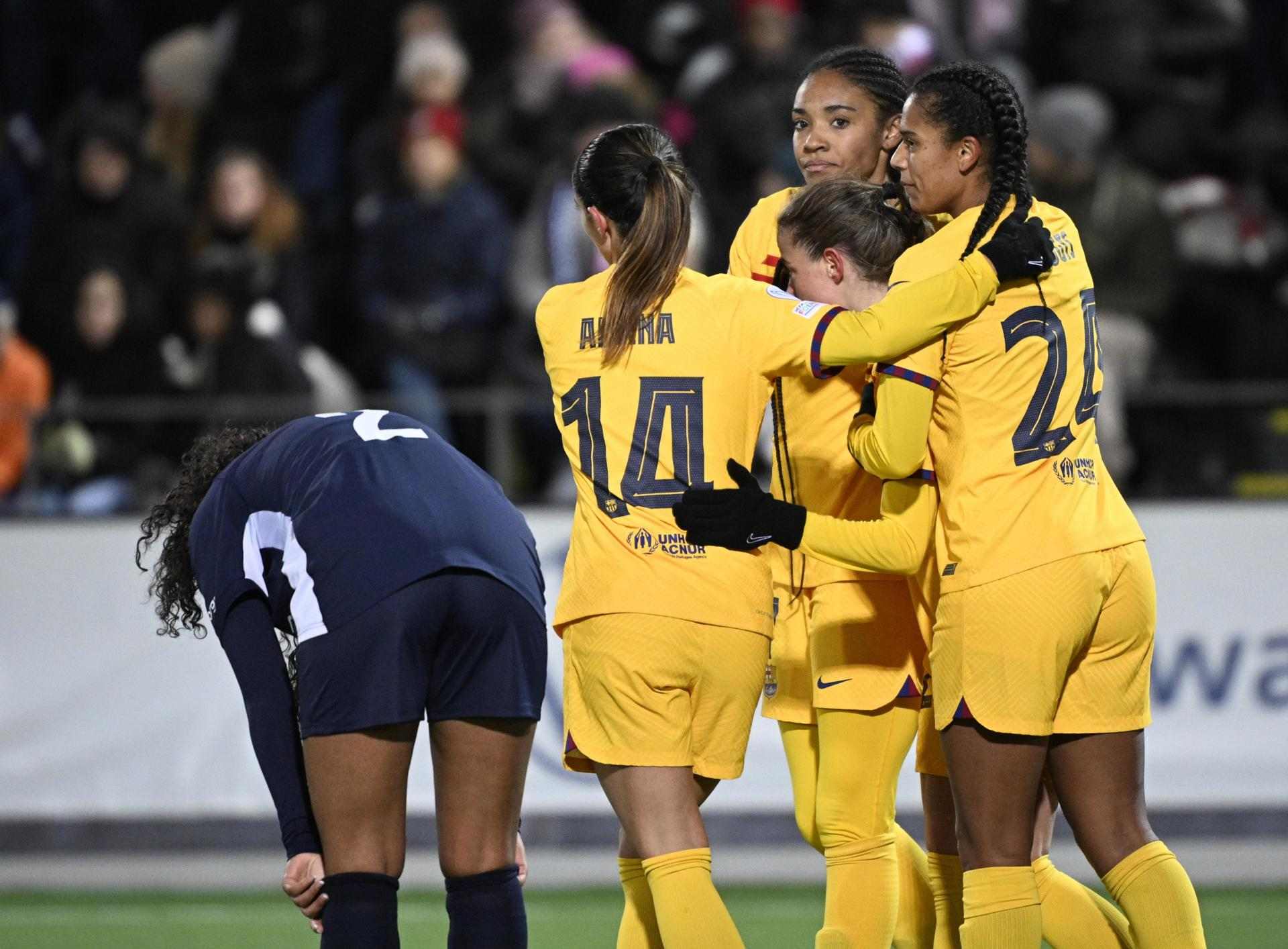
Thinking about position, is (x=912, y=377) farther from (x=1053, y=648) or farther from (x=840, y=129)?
(x=840, y=129)

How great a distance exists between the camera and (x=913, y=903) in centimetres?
461

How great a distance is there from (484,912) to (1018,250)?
1754 millimetres

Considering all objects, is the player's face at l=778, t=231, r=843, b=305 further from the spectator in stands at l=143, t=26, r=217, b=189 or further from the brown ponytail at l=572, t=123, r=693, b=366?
the spectator in stands at l=143, t=26, r=217, b=189

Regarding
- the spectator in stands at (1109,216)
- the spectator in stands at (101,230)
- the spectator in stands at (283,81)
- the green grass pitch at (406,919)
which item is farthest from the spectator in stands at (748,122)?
the green grass pitch at (406,919)

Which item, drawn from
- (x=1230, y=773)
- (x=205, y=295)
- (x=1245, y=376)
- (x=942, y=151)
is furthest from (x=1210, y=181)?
(x=942, y=151)

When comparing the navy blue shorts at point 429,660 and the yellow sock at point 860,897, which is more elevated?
the navy blue shorts at point 429,660

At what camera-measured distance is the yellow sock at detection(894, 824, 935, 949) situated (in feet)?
15.1

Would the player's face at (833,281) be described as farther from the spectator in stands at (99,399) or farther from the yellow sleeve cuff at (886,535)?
the spectator in stands at (99,399)

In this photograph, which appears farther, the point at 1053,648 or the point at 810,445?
the point at 810,445

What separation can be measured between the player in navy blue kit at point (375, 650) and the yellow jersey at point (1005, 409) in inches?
36.4

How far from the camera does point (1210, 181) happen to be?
9.27 m

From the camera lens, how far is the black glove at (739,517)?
3.93 meters

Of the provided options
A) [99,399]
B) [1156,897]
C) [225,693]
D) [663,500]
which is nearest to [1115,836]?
[1156,897]

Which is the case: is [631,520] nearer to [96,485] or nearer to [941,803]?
[941,803]
